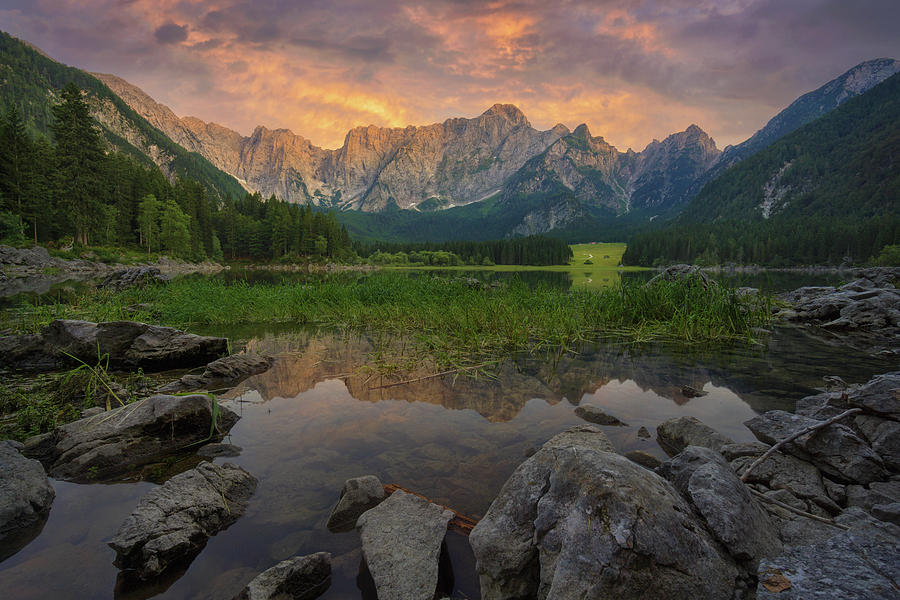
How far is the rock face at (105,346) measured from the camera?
31.0 feet

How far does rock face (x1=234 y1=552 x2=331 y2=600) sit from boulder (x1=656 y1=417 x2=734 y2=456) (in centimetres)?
490

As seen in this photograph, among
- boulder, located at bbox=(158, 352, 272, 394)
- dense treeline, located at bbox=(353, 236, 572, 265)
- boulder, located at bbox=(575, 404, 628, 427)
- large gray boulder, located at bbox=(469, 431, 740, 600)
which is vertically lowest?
boulder, located at bbox=(158, 352, 272, 394)

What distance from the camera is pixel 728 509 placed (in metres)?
2.94

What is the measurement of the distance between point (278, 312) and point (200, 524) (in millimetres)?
14563

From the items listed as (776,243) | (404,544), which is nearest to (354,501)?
(404,544)

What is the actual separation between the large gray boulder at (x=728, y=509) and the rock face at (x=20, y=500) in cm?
614

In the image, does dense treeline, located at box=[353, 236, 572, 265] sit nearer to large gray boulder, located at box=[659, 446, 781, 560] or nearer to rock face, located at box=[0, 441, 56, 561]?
rock face, located at box=[0, 441, 56, 561]

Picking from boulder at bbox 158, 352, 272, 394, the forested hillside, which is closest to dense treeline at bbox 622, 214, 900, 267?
the forested hillside

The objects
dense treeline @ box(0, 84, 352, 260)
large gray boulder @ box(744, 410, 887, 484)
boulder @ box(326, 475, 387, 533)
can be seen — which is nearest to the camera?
boulder @ box(326, 475, 387, 533)

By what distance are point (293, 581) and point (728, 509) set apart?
3498 millimetres

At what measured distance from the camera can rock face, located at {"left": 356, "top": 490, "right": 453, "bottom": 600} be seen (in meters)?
3.13

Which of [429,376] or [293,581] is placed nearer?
[293,581]

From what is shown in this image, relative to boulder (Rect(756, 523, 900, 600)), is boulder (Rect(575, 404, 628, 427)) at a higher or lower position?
lower

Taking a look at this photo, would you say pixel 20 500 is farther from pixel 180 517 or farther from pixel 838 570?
pixel 838 570
